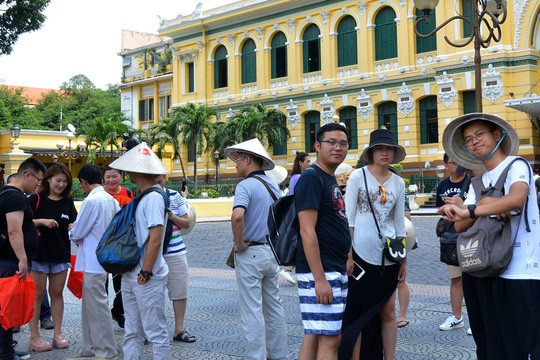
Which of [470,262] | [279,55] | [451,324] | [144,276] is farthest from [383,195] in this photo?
[279,55]

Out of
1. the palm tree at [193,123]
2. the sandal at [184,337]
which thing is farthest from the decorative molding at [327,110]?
the sandal at [184,337]

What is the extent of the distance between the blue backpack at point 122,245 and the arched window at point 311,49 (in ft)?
108

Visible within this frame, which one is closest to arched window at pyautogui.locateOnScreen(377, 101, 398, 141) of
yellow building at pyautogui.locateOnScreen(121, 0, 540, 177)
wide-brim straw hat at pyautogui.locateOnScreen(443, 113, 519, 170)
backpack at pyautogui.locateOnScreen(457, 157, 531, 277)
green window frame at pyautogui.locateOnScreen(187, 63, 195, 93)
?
yellow building at pyautogui.locateOnScreen(121, 0, 540, 177)

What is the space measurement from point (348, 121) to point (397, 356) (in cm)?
3083

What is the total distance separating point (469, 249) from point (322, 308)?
109cm

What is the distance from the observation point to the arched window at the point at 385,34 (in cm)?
3431

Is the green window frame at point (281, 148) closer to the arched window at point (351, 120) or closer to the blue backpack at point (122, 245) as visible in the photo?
the arched window at point (351, 120)

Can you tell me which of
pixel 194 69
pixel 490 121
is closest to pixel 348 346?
pixel 490 121

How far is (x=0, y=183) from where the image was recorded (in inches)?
376

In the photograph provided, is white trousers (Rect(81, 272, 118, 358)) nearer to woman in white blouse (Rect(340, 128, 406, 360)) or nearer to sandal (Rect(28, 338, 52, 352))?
sandal (Rect(28, 338, 52, 352))

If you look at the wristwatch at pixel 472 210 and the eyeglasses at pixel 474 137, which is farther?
the eyeglasses at pixel 474 137

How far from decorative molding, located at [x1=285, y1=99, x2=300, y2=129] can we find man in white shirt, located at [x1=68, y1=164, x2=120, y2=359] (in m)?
31.8

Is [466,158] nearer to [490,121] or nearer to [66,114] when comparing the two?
[490,121]

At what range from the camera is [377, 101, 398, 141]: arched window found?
3462 cm
